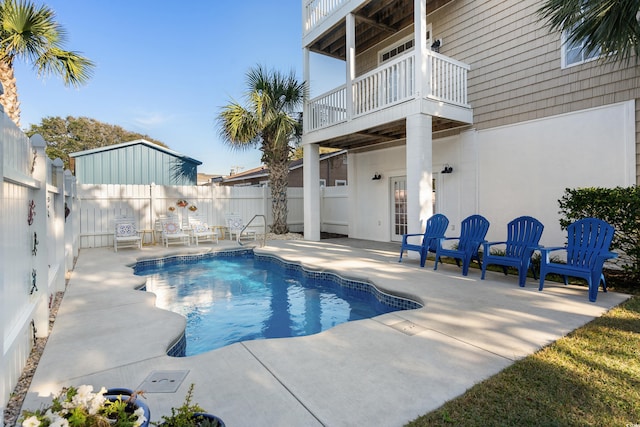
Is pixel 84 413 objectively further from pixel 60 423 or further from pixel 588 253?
pixel 588 253

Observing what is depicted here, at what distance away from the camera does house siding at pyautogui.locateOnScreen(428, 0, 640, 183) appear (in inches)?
252

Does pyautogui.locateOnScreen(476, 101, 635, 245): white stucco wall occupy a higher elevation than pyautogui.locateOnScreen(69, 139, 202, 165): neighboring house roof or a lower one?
lower

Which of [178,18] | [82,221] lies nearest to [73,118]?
[178,18]

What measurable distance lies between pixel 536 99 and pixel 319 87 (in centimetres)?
618

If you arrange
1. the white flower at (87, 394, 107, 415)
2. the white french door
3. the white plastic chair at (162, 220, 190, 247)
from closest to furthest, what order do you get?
the white flower at (87, 394, 107, 415)
the white plastic chair at (162, 220, 190, 247)
the white french door

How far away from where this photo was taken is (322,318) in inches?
192

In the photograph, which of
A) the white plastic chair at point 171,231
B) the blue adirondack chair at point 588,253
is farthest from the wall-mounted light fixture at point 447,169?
the white plastic chair at point 171,231

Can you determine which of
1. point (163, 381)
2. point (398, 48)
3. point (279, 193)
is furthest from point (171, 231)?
point (398, 48)

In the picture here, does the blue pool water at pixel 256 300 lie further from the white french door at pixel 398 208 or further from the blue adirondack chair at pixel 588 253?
the white french door at pixel 398 208

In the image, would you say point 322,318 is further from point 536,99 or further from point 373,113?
point 536,99

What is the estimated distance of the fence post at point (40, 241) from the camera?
324 centimetres

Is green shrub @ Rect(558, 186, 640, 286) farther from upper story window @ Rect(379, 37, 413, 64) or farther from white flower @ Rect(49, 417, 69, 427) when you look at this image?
white flower @ Rect(49, 417, 69, 427)

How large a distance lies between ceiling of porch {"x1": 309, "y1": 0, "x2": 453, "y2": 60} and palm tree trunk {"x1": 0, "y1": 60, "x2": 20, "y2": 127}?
25.2ft

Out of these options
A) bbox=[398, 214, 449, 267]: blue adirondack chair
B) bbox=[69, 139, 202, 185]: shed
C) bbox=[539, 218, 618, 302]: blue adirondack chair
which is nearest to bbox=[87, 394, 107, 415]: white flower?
bbox=[539, 218, 618, 302]: blue adirondack chair
